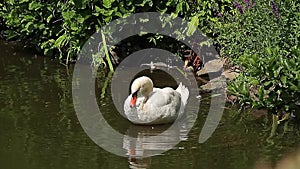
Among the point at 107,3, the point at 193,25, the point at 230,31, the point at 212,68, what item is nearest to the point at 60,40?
the point at 107,3

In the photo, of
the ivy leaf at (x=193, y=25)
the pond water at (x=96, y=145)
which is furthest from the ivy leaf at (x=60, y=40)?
the ivy leaf at (x=193, y=25)

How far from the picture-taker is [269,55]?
679cm

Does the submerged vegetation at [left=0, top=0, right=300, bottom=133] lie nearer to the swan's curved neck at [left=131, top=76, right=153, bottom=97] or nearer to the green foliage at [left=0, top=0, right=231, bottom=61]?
the green foliage at [left=0, top=0, right=231, bottom=61]

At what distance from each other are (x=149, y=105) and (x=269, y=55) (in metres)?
1.24

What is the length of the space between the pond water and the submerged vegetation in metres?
0.34

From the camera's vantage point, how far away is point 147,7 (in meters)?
9.30

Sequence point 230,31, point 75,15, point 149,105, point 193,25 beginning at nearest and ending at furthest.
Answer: point 149,105
point 230,31
point 193,25
point 75,15

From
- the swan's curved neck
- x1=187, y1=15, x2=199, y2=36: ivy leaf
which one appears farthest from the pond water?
x1=187, y1=15, x2=199, y2=36: ivy leaf

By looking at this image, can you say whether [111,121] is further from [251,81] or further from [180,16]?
[180,16]

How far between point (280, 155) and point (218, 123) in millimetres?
1079

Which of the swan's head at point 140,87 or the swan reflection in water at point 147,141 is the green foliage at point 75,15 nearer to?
the swan's head at point 140,87

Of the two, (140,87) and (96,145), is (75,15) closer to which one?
(140,87)

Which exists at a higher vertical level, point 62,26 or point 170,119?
point 62,26

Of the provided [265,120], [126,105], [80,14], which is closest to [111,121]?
[126,105]
